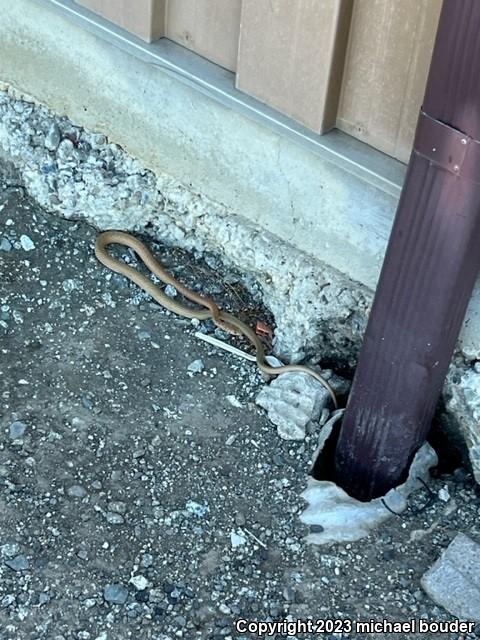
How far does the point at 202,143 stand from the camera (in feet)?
11.9

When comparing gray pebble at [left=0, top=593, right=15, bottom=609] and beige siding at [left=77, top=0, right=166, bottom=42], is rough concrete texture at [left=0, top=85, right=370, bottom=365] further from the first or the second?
gray pebble at [left=0, top=593, right=15, bottom=609]

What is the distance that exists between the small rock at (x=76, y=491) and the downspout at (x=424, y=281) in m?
0.78

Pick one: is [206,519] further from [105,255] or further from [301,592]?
[105,255]

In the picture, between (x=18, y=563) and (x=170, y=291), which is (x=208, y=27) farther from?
(x=18, y=563)

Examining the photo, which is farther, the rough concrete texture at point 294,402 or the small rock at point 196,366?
the small rock at point 196,366

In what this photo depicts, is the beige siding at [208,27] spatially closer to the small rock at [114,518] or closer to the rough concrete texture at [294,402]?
the rough concrete texture at [294,402]

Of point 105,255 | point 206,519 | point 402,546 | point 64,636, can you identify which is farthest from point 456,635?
point 105,255

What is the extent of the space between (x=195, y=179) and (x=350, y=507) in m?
1.25

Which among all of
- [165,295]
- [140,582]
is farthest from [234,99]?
[140,582]

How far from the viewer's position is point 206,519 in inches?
126

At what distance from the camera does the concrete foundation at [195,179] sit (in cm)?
336

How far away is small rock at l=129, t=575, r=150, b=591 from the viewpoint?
300cm

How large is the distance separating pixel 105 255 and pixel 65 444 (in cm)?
88

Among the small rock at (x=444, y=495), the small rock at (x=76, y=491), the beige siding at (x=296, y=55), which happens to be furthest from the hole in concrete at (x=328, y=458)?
the beige siding at (x=296, y=55)
